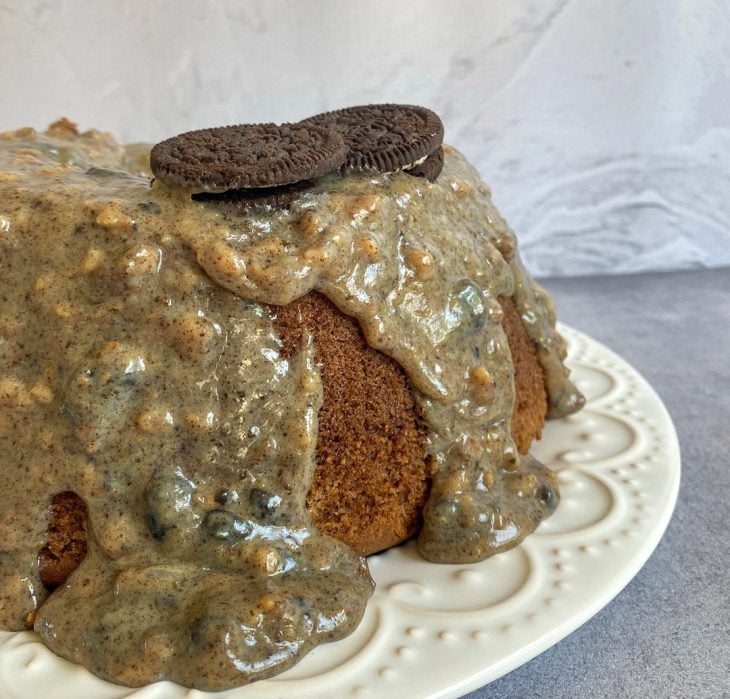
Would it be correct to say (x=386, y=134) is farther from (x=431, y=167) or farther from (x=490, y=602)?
(x=490, y=602)

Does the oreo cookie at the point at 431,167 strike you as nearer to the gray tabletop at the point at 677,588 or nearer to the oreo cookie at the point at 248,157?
the oreo cookie at the point at 248,157

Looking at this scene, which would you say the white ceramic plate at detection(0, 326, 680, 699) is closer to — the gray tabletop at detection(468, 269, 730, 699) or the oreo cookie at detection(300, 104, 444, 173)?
the gray tabletop at detection(468, 269, 730, 699)

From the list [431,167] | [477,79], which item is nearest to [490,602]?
[431,167]

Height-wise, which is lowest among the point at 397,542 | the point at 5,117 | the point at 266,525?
the point at 397,542

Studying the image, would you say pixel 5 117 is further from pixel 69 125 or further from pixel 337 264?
pixel 337 264

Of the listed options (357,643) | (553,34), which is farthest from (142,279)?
(553,34)

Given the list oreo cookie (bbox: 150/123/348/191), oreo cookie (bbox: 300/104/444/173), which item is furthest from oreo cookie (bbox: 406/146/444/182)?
oreo cookie (bbox: 150/123/348/191)
